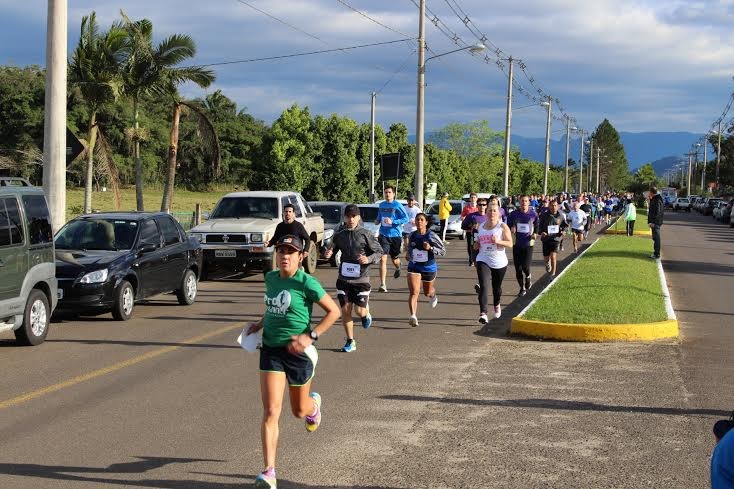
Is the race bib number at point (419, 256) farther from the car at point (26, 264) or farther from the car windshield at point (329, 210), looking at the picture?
the car windshield at point (329, 210)

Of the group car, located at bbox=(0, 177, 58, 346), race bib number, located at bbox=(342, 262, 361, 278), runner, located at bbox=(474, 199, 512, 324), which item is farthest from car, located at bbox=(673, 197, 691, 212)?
car, located at bbox=(0, 177, 58, 346)

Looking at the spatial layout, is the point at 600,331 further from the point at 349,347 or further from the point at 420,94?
the point at 420,94

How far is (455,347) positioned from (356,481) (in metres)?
5.82

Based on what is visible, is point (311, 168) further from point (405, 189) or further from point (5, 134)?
point (5, 134)

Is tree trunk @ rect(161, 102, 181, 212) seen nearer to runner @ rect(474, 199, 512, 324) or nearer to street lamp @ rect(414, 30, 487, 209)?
street lamp @ rect(414, 30, 487, 209)

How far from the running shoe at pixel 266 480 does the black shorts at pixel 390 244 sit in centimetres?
1244

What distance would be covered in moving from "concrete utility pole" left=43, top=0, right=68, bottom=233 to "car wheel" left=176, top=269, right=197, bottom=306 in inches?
128

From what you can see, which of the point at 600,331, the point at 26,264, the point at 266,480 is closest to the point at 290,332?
the point at 266,480

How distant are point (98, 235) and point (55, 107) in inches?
155

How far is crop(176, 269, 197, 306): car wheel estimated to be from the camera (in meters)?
15.8

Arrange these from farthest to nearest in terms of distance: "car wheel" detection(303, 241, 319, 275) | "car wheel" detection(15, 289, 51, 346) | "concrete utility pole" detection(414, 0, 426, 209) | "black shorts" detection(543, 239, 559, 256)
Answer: "concrete utility pole" detection(414, 0, 426, 209) → "car wheel" detection(303, 241, 319, 275) → "black shorts" detection(543, 239, 559, 256) → "car wheel" detection(15, 289, 51, 346)

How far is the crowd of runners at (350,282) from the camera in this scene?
596cm

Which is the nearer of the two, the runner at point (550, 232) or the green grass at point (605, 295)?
the green grass at point (605, 295)

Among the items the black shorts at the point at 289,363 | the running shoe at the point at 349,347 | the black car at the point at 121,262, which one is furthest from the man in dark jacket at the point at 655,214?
the black shorts at the point at 289,363
